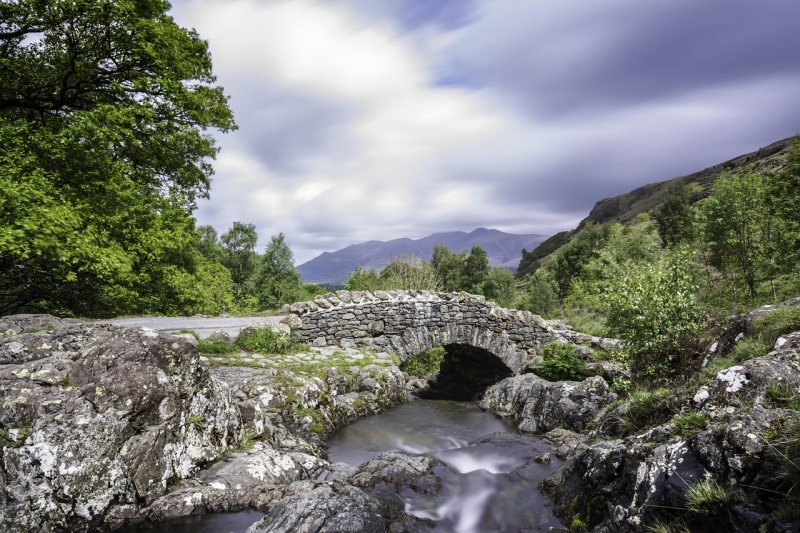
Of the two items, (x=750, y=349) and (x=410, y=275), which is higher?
(x=410, y=275)

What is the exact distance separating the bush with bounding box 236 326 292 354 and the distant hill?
75.2m

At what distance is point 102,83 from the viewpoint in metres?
13.2

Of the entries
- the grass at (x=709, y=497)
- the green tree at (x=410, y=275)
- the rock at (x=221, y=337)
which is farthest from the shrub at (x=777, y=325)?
the green tree at (x=410, y=275)

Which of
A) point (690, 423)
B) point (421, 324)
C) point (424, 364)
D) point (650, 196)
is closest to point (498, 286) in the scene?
point (424, 364)

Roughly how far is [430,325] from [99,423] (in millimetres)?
12195

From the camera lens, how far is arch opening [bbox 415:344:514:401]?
18.9m

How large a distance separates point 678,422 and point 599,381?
7.14m

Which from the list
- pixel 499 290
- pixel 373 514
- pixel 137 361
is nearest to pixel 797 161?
pixel 373 514

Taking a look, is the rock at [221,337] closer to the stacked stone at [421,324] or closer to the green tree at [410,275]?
the stacked stone at [421,324]

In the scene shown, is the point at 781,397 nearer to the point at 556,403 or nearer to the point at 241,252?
the point at 556,403

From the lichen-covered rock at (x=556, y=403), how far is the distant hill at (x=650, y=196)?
69711 millimetres

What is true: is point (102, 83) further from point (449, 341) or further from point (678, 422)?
point (678, 422)

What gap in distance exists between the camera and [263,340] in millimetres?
12977

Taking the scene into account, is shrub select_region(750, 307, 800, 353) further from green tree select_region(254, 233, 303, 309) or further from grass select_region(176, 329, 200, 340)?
green tree select_region(254, 233, 303, 309)
